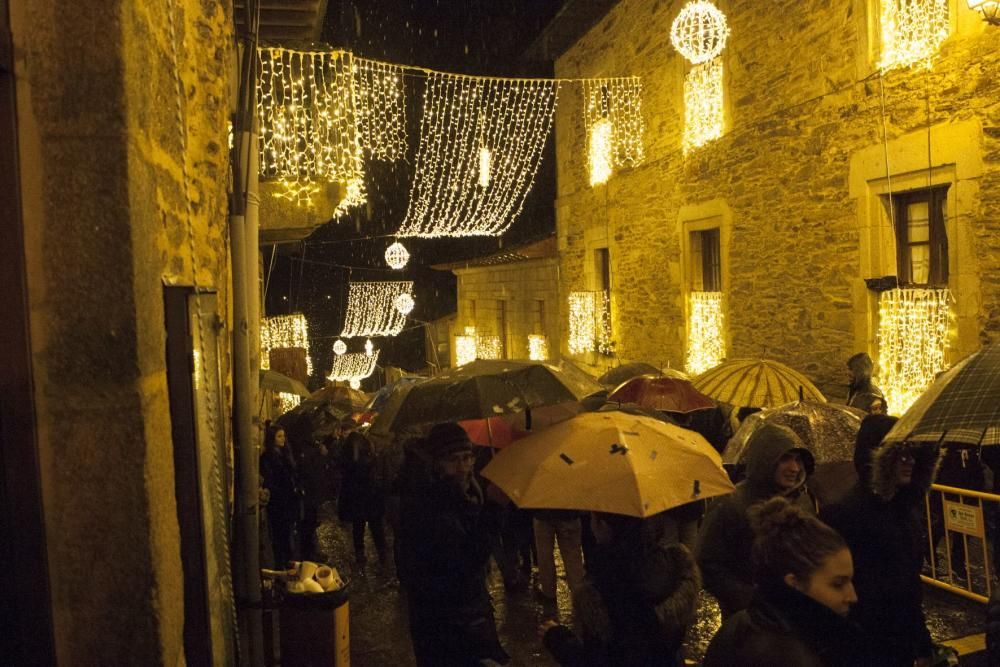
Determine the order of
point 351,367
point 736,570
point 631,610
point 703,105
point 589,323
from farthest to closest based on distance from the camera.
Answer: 1. point 351,367
2. point 589,323
3. point 703,105
4. point 736,570
5. point 631,610

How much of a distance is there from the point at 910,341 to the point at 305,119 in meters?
6.65

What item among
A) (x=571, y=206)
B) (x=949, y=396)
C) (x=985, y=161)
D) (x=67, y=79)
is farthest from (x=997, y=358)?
(x=571, y=206)

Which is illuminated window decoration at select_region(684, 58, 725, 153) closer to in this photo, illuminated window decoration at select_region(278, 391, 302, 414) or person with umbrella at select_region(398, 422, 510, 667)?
person with umbrella at select_region(398, 422, 510, 667)

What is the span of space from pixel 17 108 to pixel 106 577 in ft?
4.77

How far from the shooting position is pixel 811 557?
2443 millimetres

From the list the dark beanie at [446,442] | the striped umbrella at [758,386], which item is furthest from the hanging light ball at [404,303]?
the dark beanie at [446,442]

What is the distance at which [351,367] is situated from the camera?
38.7 metres

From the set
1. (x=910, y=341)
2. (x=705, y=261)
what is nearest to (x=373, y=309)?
(x=705, y=261)

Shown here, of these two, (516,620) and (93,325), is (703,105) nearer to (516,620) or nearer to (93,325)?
(516,620)

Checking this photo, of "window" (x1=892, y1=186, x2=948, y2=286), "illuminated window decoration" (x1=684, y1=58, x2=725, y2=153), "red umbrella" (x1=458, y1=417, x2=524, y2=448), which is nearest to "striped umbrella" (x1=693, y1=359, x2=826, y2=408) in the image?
"window" (x1=892, y1=186, x2=948, y2=286)

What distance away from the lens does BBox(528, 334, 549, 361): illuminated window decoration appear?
20.1 m

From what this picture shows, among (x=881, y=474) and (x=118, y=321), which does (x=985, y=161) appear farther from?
Answer: (x=118, y=321)

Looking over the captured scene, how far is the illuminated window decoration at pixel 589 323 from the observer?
16734 millimetres

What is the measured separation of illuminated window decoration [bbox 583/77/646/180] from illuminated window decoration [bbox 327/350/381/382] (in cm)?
2228
